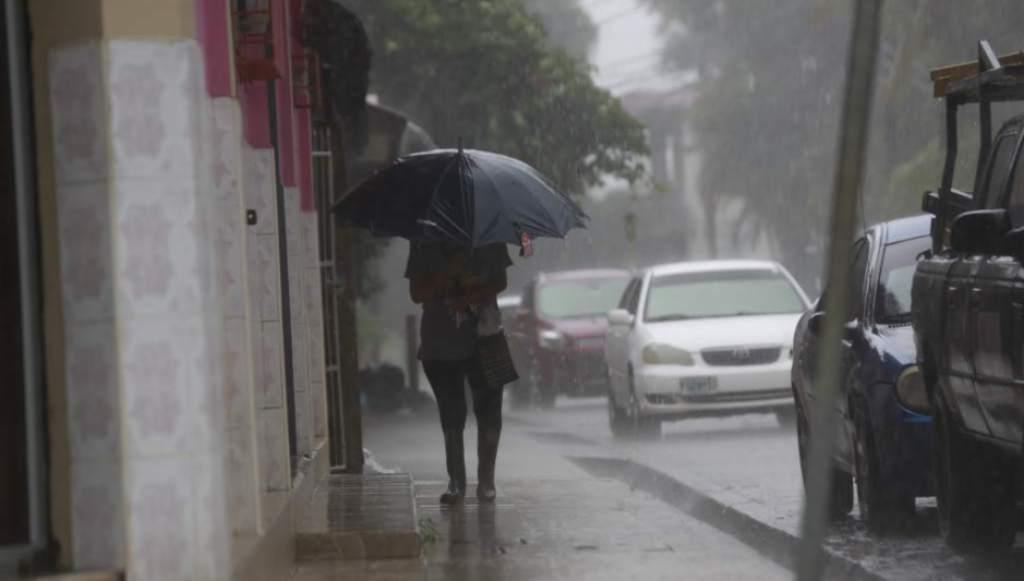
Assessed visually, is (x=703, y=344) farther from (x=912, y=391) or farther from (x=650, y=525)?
(x=912, y=391)

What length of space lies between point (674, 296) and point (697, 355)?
1.54 m

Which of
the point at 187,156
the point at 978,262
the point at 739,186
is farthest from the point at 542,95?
the point at 739,186

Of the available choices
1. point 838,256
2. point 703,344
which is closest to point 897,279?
point 838,256

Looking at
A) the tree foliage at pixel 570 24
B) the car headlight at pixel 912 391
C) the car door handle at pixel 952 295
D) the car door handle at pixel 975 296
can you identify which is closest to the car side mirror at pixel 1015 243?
the car door handle at pixel 975 296

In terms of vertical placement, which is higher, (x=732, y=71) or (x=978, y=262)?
(x=732, y=71)

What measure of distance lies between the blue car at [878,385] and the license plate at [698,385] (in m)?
7.02

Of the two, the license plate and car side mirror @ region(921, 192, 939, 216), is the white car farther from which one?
car side mirror @ region(921, 192, 939, 216)

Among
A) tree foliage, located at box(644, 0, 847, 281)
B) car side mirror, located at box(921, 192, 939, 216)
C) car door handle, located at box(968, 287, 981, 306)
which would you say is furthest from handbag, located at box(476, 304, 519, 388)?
tree foliage, located at box(644, 0, 847, 281)

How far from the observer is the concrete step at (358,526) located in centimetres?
927

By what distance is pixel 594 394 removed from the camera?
94.8 ft

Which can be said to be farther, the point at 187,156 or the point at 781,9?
the point at 781,9

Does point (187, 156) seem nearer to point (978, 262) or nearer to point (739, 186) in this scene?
point (978, 262)

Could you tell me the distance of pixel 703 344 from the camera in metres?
19.6

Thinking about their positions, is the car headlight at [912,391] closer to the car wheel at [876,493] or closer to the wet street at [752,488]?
the car wheel at [876,493]
